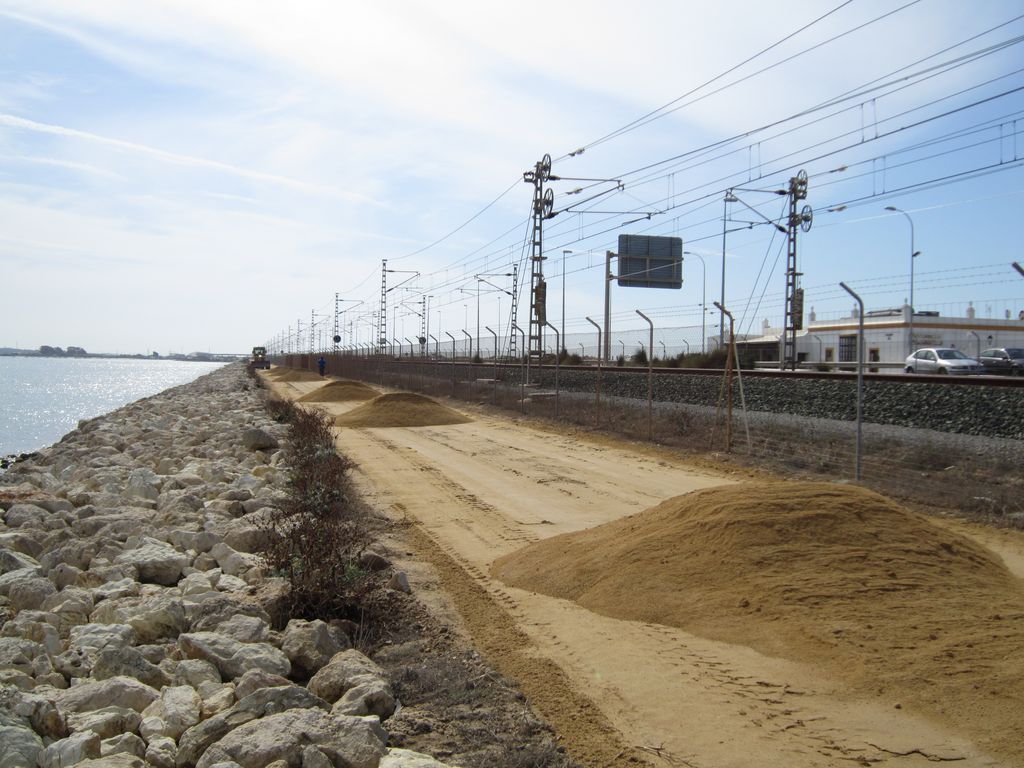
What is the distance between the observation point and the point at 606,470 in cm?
1661

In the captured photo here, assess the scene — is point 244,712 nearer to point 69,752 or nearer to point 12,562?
point 69,752

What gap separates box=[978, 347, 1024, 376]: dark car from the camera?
3363cm

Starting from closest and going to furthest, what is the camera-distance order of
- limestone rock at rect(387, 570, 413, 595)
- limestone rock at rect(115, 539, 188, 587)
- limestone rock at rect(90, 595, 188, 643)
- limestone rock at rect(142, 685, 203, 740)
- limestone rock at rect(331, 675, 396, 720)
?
limestone rock at rect(142, 685, 203, 740) → limestone rock at rect(331, 675, 396, 720) → limestone rock at rect(90, 595, 188, 643) → limestone rock at rect(387, 570, 413, 595) → limestone rock at rect(115, 539, 188, 587)

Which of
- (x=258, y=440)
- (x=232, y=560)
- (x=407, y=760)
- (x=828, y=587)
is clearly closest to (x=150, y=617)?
(x=232, y=560)

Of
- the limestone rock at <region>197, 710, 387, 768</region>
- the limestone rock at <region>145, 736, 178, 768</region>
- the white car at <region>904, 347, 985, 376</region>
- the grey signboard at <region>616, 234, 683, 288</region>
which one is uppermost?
the grey signboard at <region>616, 234, 683, 288</region>

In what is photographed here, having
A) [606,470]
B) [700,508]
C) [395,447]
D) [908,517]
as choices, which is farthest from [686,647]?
[395,447]

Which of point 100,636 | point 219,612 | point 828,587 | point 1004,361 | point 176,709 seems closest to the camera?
point 176,709

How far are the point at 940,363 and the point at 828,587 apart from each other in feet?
110

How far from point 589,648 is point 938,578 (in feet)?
9.61

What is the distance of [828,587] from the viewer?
22.0ft

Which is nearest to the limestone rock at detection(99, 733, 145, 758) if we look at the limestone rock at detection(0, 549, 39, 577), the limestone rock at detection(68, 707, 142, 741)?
the limestone rock at detection(68, 707, 142, 741)

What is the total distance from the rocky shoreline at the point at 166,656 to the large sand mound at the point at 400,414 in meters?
16.2

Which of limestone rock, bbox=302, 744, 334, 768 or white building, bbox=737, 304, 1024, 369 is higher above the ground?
white building, bbox=737, 304, 1024, 369

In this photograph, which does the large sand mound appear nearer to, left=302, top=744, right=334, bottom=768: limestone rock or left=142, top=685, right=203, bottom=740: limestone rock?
left=142, top=685, right=203, bottom=740: limestone rock
